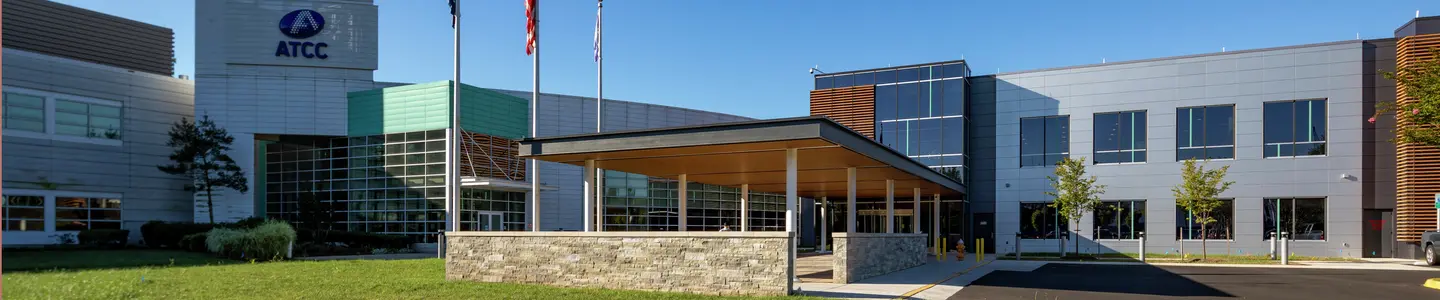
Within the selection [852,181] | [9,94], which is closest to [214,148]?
[9,94]

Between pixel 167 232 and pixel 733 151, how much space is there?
84.4ft

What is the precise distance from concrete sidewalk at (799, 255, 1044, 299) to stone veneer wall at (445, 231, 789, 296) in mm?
1166

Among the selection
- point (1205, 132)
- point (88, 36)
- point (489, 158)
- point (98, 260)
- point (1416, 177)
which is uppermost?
point (88, 36)

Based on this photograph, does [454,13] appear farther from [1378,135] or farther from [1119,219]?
[1378,135]

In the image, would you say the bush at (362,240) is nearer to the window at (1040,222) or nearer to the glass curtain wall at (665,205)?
the glass curtain wall at (665,205)

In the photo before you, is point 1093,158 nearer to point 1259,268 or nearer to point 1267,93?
point 1267,93

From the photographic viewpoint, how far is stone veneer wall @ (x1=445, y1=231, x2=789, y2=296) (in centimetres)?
1448

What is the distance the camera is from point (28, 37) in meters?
63.4

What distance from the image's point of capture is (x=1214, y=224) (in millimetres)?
33719

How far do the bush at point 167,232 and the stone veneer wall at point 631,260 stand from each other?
65.0 feet

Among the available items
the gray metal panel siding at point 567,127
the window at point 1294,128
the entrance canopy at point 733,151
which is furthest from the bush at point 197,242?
the window at point 1294,128

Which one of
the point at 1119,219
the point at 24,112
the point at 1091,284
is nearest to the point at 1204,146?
the point at 1119,219

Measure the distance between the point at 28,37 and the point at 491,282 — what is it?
2573 inches

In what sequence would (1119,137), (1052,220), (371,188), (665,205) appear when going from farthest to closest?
(665,205), (371,188), (1052,220), (1119,137)
